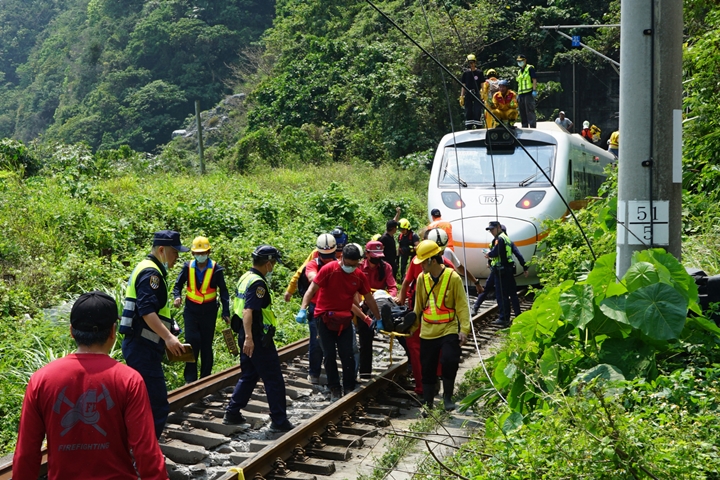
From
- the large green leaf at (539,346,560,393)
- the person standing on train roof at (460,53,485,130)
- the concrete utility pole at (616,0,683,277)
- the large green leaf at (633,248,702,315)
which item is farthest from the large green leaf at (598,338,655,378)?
the person standing on train roof at (460,53,485,130)

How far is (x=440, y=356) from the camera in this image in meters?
8.31

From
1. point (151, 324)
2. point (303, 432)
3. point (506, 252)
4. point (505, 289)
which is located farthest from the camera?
point (505, 289)

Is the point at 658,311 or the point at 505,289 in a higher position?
the point at 658,311

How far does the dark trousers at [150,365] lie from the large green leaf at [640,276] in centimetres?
372

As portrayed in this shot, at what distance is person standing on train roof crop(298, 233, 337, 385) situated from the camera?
9156 millimetres

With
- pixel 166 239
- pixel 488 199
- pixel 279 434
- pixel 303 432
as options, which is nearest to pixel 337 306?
pixel 279 434

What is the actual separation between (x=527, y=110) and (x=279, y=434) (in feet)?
41.7

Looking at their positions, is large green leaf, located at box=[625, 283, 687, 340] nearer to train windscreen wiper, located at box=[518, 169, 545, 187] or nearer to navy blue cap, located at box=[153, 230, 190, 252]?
navy blue cap, located at box=[153, 230, 190, 252]

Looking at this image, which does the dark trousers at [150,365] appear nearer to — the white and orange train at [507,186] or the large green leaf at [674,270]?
the large green leaf at [674,270]

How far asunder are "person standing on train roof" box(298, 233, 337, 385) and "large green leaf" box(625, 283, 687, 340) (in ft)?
14.6

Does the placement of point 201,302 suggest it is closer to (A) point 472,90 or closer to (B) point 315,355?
(B) point 315,355

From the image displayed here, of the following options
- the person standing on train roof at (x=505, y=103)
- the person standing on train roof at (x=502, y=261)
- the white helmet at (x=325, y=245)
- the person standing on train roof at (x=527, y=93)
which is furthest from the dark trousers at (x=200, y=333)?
the person standing on train roof at (x=527, y=93)

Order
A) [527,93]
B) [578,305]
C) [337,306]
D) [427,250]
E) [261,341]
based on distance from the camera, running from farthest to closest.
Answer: [527,93], [337,306], [427,250], [261,341], [578,305]

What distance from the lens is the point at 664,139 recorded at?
545 cm
